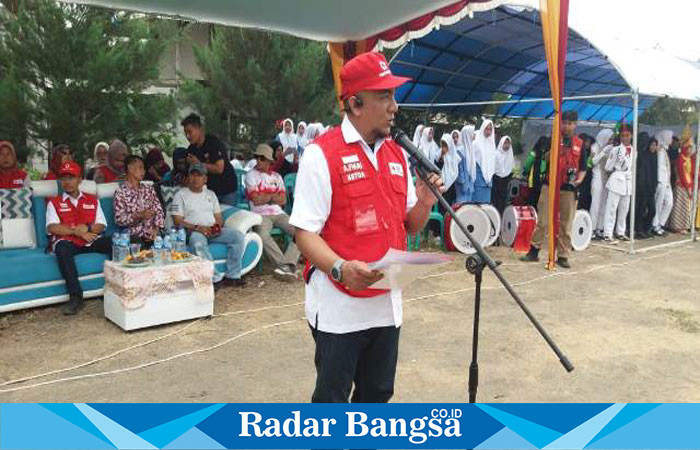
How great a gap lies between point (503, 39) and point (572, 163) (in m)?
4.70

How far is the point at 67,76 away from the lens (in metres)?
9.62

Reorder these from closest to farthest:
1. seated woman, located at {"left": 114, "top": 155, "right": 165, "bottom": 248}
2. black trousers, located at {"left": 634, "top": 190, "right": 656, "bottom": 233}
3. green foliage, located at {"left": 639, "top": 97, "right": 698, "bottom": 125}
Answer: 1. seated woman, located at {"left": 114, "top": 155, "right": 165, "bottom": 248}
2. black trousers, located at {"left": 634, "top": 190, "right": 656, "bottom": 233}
3. green foliage, located at {"left": 639, "top": 97, "right": 698, "bottom": 125}

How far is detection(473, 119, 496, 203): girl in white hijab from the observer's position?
8391 millimetres

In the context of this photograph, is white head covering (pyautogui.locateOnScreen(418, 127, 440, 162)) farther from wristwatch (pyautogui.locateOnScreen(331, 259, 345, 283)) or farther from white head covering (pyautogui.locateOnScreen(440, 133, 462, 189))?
wristwatch (pyautogui.locateOnScreen(331, 259, 345, 283))

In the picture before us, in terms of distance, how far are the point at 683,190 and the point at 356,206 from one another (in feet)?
33.3

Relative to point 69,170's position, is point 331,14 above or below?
above

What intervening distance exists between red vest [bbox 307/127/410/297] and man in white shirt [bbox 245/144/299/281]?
4.18 m

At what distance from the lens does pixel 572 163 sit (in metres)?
6.98

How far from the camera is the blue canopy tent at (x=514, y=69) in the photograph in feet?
28.4

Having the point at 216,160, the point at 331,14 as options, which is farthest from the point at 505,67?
the point at 216,160

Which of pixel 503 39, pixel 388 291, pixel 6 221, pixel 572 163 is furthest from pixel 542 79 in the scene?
pixel 388 291

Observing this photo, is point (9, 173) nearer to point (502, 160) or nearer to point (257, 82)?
point (502, 160)

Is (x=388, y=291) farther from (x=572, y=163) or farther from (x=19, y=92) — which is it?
(x=19, y=92)

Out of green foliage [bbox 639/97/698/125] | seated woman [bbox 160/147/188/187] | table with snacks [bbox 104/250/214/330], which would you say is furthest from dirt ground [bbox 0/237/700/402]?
green foliage [bbox 639/97/698/125]
